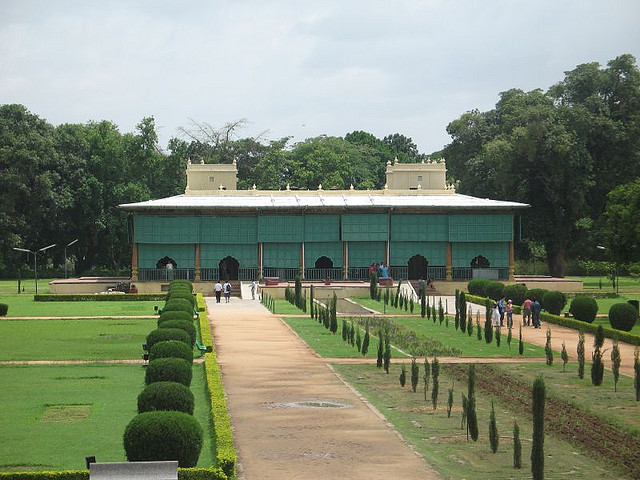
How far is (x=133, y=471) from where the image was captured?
13266 millimetres

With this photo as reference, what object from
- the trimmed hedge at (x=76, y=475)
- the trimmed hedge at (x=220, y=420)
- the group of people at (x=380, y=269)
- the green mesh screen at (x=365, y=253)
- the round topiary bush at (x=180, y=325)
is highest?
the green mesh screen at (x=365, y=253)

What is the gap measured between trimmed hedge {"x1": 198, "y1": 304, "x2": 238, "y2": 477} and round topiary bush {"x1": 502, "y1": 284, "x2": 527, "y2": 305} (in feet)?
72.9

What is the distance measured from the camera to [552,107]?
233ft

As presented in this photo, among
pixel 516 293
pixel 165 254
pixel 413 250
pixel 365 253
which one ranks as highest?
pixel 413 250

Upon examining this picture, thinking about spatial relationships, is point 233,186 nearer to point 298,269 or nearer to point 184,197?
point 184,197

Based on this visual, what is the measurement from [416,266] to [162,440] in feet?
165

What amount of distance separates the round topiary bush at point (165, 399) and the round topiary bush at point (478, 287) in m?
37.3

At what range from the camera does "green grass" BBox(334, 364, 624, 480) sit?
51.3 feet

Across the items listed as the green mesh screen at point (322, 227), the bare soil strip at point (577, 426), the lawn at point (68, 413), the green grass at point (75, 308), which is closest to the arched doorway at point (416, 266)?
the green mesh screen at point (322, 227)

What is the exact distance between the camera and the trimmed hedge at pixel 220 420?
14.6m

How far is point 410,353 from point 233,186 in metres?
40.4

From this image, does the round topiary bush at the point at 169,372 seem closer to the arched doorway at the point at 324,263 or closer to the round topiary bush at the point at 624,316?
the round topiary bush at the point at 624,316

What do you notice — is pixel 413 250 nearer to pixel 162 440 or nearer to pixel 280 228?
→ pixel 280 228

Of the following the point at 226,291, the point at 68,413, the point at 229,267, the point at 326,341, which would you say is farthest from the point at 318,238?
the point at 68,413
